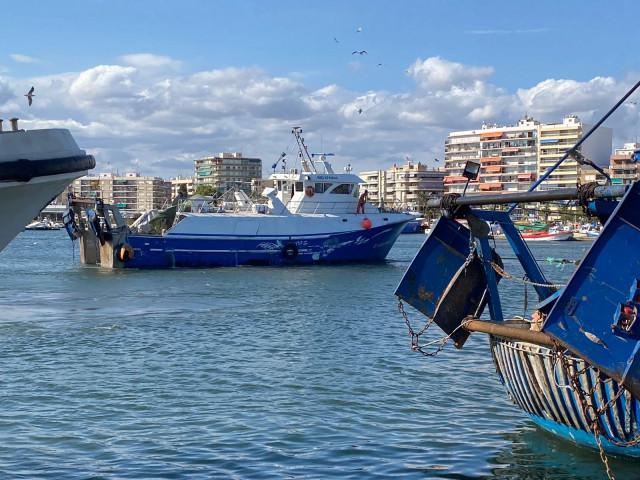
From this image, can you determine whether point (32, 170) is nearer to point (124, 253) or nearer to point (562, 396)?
point (562, 396)

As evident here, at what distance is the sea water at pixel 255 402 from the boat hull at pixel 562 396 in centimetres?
26

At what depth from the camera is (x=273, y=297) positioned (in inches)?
1190

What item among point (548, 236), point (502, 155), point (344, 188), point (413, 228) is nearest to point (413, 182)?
point (502, 155)

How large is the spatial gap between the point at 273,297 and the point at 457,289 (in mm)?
18895

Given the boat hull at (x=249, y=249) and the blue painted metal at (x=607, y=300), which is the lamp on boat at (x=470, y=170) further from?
the boat hull at (x=249, y=249)

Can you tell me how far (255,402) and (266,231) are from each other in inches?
1206

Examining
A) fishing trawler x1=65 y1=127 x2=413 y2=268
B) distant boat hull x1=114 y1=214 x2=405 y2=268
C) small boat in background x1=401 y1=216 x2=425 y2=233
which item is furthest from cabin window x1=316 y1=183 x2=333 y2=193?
small boat in background x1=401 y1=216 x2=425 y2=233

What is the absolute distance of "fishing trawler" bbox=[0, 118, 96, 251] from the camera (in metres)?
10.2

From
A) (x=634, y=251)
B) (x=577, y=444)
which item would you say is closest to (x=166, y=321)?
(x=577, y=444)

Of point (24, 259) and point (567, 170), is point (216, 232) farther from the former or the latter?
point (567, 170)

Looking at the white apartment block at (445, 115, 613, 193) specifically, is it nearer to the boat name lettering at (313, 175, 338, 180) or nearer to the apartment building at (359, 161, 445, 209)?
the apartment building at (359, 161, 445, 209)

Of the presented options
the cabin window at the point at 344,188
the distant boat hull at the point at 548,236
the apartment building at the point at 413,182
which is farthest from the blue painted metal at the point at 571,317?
the apartment building at the point at 413,182

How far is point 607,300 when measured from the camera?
27.5 feet

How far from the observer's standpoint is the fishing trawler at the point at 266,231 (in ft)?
138
